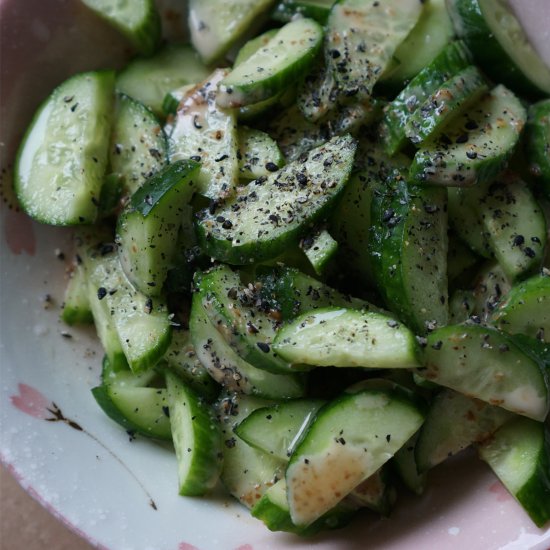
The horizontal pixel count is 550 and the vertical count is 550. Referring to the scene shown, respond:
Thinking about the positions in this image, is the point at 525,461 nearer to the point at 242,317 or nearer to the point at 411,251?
the point at 411,251

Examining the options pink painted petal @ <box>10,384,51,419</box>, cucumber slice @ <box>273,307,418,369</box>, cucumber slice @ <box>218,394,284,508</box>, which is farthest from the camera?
pink painted petal @ <box>10,384,51,419</box>

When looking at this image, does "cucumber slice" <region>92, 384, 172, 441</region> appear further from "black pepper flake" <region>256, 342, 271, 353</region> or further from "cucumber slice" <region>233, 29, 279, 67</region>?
"cucumber slice" <region>233, 29, 279, 67</region>

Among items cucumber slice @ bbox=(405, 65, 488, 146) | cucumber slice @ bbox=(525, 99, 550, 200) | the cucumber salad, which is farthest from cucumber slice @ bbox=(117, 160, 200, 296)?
cucumber slice @ bbox=(525, 99, 550, 200)

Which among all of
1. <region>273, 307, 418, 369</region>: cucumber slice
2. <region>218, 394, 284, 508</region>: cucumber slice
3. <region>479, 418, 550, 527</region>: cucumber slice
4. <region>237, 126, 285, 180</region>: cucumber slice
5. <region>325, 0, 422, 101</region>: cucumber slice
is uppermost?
<region>325, 0, 422, 101</region>: cucumber slice

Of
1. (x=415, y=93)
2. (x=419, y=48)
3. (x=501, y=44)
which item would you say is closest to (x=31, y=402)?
(x=415, y=93)

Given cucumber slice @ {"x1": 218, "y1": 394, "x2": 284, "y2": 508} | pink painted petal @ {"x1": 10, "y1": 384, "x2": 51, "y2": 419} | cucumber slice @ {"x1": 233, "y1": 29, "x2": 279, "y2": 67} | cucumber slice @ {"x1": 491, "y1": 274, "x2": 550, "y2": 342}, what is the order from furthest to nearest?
1. cucumber slice @ {"x1": 233, "y1": 29, "x2": 279, "y2": 67}
2. pink painted petal @ {"x1": 10, "y1": 384, "x2": 51, "y2": 419}
3. cucumber slice @ {"x1": 218, "y1": 394, "x2": 284, "y2": 508}
4. cucumber slice @ {"x1": 491, "y1": 274, "x2": 550, "y2": 342}

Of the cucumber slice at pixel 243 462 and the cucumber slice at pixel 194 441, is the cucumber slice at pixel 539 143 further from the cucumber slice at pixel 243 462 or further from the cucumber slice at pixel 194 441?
the cucumber slice at pixel 194 441

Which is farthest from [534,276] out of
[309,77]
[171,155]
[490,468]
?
[171,155]
